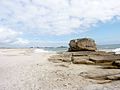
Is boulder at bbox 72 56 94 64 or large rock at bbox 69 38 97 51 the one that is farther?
large rock at bbox 69 38 97 51

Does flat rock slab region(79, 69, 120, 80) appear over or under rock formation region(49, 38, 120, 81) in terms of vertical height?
under

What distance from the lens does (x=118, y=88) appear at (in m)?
10.2

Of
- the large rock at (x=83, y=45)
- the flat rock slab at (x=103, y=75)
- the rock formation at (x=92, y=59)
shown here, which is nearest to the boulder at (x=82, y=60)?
the rock formation at (x=92, y=59)

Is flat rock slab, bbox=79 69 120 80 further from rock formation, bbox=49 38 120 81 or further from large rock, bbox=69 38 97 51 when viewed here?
large rock, bbox=69 38 97 51

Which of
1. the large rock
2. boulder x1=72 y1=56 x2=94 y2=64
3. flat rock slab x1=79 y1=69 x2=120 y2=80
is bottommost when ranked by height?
flat rock slab x1=79 y1=69 x2=120 y2=80

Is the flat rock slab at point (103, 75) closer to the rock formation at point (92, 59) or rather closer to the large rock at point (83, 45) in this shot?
the rock formation at point (92, 59)

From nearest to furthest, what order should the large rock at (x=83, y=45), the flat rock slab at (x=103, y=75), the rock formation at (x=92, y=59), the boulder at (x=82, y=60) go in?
the flat rock slab at (x=103, y=75)
the rock formation at (x=92, y=59)
the boulder at (x=82, y=60)
the large rock at (x=83, y=45)

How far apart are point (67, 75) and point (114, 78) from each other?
113 inches

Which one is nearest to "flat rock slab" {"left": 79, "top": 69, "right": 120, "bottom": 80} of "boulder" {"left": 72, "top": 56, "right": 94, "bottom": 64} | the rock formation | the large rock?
the rock formation

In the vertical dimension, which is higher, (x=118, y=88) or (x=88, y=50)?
(x=88, y=50)

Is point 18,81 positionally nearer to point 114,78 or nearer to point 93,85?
point 93,85

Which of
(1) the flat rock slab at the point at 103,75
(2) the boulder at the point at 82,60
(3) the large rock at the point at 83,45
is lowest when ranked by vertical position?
(1) the flat rock slab at the point at 103,75

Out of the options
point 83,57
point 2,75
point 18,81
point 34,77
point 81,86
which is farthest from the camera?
point 83,57

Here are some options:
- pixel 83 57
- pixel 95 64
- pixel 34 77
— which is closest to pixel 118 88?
pixel 34 77
